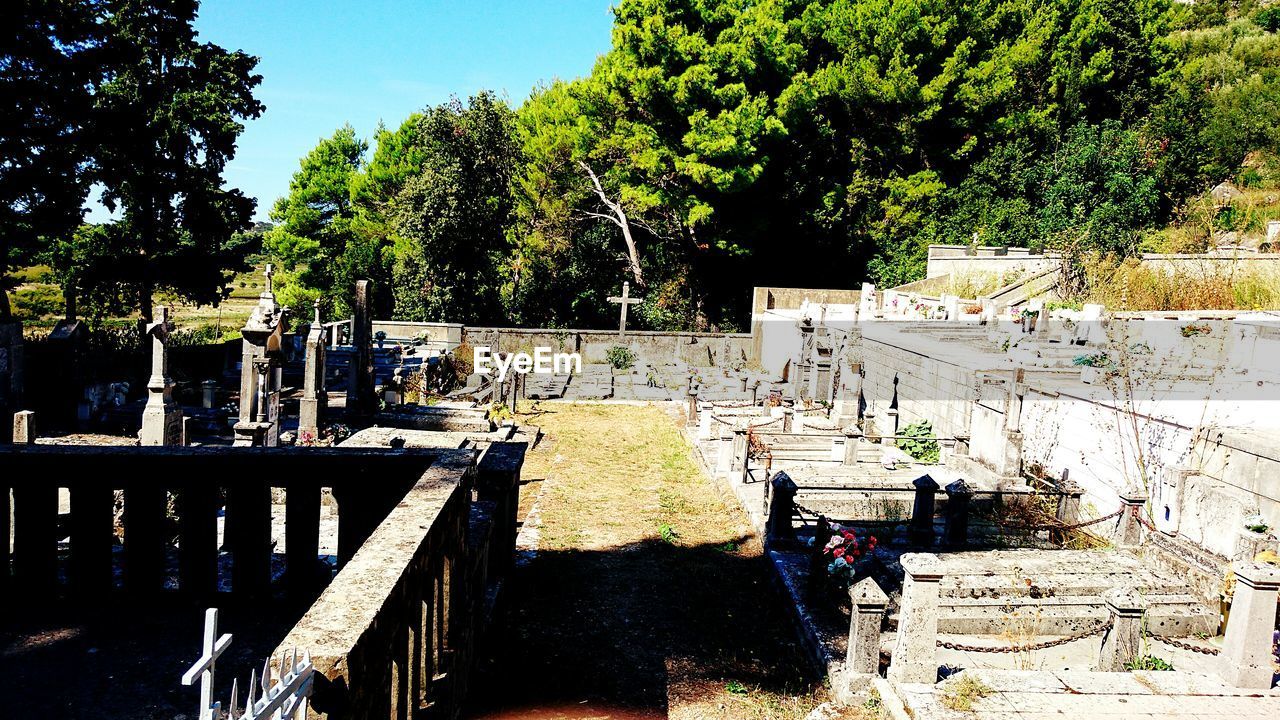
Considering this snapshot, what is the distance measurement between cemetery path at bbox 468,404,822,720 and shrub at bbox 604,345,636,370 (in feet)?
38.6

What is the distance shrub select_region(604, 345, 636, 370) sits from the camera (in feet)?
80.9

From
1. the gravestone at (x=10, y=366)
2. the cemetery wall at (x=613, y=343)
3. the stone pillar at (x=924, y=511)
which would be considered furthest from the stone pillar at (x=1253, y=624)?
the cemetery wall at (x=613, y=343)

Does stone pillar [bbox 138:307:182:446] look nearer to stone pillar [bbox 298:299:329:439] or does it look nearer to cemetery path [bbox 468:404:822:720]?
stone pillar [bbox 298:299:329:439]

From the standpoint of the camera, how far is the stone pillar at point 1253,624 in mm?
5727

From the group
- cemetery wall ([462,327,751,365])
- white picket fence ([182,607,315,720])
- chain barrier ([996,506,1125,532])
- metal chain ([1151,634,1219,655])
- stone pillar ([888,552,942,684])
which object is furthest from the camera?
cemetery wall ([462,327,751,365])

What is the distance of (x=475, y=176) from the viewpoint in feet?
94.7

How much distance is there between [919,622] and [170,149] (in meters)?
26.8

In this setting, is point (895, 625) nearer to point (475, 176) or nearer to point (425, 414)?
point (425, 414)

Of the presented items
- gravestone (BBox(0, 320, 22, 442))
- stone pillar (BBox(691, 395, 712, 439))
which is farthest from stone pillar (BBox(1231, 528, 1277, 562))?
gravestone (BBox(0, 320, 22, 442))

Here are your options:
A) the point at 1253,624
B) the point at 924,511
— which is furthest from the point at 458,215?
the point at 1253,624

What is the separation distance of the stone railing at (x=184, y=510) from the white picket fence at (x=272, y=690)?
6.12 ft

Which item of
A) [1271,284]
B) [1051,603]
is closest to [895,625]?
[1051,603]

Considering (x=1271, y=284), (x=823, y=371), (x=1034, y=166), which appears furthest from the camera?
(x=1034, y=166)

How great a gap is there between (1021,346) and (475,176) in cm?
1979
